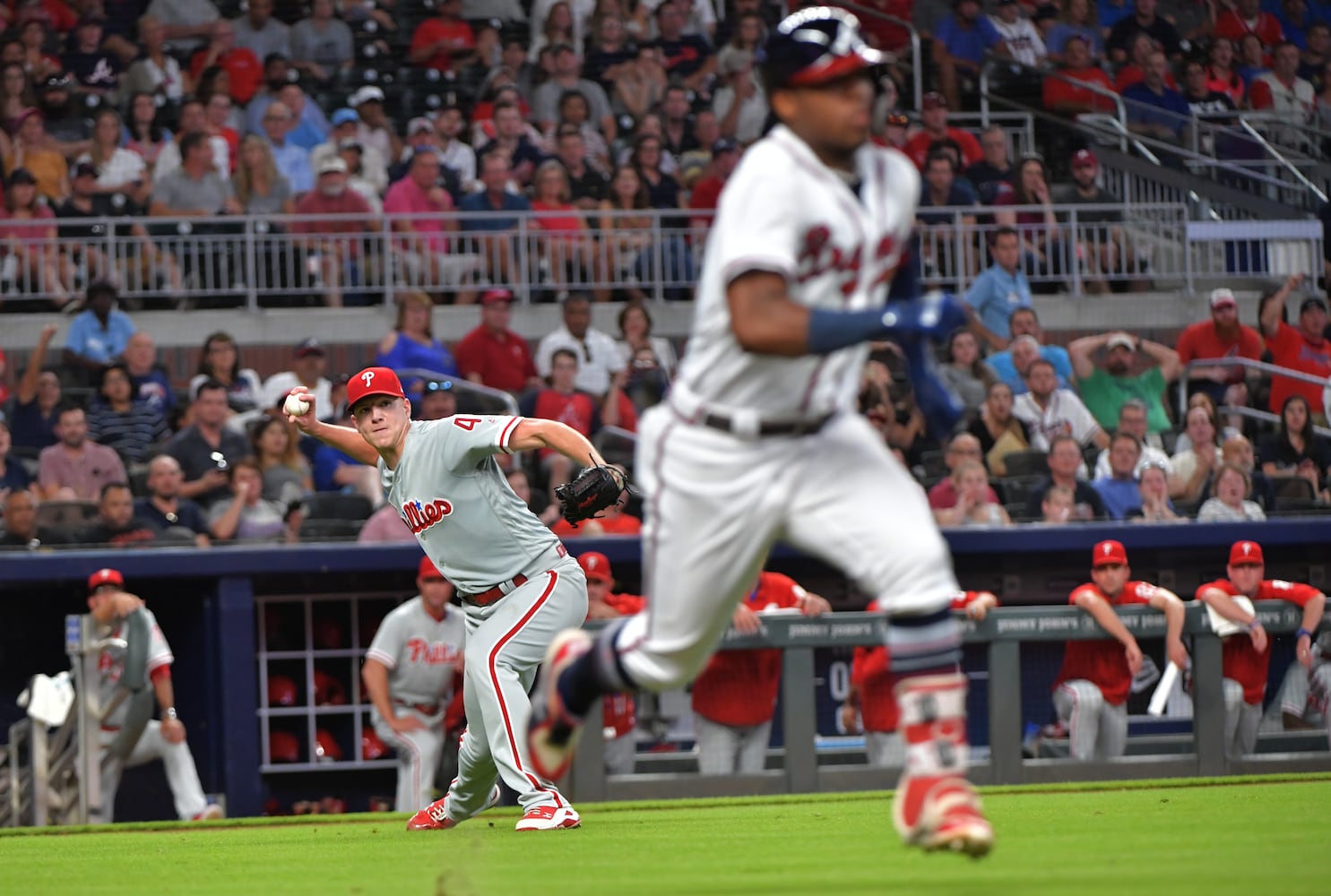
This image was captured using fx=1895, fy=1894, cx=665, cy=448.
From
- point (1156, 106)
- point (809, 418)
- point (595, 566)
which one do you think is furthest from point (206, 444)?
point (1156, 106)

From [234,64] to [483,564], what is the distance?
983cm

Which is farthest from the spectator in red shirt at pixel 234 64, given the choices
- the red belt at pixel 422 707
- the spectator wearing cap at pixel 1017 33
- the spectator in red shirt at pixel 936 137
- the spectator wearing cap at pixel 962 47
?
the spectator wearing cap at pixel 1017 33

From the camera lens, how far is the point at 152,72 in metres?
16.0

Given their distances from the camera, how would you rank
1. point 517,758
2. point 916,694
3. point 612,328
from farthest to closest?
point 612,328 < point 517,758 < point 916,694

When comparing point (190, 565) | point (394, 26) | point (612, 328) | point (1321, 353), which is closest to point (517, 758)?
point (190, 565)

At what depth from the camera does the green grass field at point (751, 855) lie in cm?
485

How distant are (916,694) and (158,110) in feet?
41.3

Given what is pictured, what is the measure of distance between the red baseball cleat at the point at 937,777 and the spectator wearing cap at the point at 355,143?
11.6 meters

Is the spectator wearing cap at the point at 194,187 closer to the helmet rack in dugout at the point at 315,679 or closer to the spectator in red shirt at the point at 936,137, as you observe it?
the helmet rack in dugout at the point at 315,679

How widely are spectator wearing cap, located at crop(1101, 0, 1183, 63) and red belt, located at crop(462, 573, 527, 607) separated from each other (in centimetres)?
1269

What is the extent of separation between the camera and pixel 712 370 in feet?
15.4

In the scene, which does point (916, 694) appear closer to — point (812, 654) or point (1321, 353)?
point (812, 654)

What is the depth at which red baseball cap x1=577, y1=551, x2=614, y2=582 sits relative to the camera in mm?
11219

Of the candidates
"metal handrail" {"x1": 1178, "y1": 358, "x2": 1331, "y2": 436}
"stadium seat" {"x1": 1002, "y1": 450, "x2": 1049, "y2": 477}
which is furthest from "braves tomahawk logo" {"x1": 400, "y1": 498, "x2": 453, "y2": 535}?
"metal handrail" {"x1": 1178, "y1": 358, "x2": 1331, "y2": 436}
